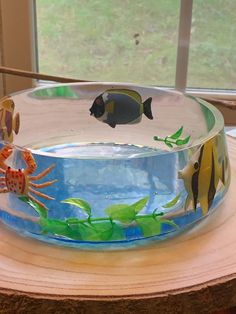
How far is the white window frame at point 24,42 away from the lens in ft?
2.90

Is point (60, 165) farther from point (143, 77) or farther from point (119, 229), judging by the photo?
point (143, 77)

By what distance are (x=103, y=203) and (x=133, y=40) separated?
0.55 meters

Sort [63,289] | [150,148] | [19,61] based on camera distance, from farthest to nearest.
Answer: [19,61]
[150,148]
[63,289]

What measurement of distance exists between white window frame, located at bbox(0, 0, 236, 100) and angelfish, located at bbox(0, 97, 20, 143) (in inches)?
12.5

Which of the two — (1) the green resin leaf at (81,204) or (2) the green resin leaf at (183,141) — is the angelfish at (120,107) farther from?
(1) the green resin leaf at (81,204)

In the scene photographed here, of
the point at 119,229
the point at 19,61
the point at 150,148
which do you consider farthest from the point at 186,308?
the point at 19,61

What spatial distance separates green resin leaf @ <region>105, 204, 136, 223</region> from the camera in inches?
17.2

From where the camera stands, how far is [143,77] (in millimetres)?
975

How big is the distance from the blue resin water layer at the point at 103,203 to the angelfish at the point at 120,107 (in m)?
0.19

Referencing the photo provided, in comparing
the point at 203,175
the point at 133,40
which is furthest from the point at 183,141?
the point at 133,40

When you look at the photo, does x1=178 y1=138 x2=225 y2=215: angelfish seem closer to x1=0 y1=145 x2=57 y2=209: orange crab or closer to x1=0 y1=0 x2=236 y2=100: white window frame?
x1=0 y1=145 x2=57 y2=209: orange crab

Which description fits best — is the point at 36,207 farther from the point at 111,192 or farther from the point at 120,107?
the point at 120,107

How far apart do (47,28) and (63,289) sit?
626mm

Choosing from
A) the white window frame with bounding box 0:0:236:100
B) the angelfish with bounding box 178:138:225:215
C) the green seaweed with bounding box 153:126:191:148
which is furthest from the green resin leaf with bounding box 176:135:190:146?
the white window frame with bounding box 0:0:236:100
